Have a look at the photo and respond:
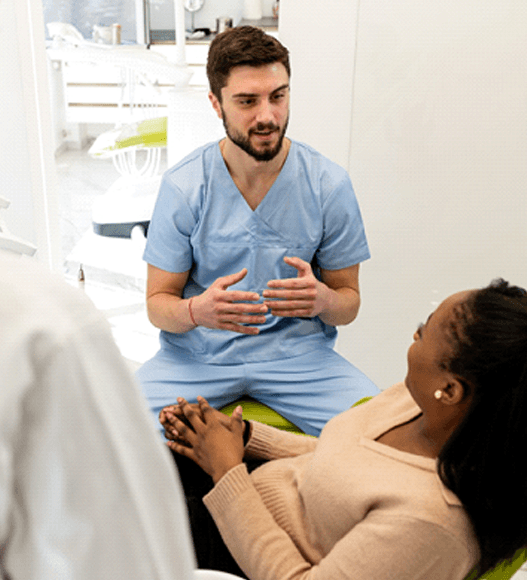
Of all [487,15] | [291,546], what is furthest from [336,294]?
[487,15]

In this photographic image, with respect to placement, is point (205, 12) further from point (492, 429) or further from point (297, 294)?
point (492, 429)

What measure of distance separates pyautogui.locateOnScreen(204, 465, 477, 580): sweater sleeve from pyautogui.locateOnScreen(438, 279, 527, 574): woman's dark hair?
5 cm

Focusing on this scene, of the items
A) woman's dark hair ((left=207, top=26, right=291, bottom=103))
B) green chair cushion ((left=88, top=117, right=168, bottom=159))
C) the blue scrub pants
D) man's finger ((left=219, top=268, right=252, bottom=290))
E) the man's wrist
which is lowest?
the blue scrub pants

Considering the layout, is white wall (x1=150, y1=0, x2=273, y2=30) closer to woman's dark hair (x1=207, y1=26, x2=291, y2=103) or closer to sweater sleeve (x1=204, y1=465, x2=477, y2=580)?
woman's dark hair (x1=207, y1=26, x2=291, y2=103)

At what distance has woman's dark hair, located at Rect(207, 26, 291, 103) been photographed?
140 cm

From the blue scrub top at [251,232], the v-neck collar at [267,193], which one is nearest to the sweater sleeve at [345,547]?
the blue scrub top at [251,232]

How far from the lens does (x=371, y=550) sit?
2.62 ft

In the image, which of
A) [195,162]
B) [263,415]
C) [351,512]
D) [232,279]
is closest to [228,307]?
[232,279]

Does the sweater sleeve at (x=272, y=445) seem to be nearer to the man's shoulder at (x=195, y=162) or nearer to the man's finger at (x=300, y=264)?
the man's finger at (x=300, y=264)

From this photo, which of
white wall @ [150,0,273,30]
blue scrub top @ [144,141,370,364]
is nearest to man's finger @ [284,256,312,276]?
blue scrub top @ [144,141,370,364]

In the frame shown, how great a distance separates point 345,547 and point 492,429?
0.75ft

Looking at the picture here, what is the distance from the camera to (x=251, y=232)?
1464mm

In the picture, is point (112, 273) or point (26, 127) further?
point (112, 273)

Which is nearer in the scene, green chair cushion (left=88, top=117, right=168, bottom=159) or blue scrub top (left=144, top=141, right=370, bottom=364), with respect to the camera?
blue scrub top (left=144, top=141, right=370, bottom=364)
